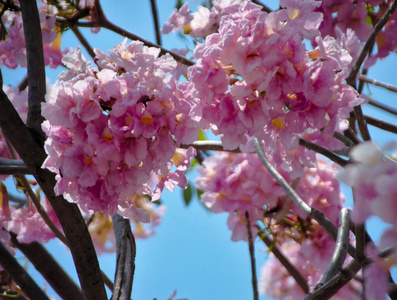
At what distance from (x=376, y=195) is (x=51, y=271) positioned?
3.86 feet

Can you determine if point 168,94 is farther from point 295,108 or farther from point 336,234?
point 336,234

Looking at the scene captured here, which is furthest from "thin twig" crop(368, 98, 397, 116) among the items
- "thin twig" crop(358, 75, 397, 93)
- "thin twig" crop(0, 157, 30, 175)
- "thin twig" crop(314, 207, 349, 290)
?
"thin twig" crop(0, 157, 30, 175)

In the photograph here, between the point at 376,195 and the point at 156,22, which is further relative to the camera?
the point at 156,22

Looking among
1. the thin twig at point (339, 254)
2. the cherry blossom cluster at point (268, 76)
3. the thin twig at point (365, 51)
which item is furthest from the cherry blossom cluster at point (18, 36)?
the thin twig at point (339, 254)

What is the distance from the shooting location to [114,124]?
2.42 ft

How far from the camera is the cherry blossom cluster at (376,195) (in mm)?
439

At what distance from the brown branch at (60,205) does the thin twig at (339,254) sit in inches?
17.9

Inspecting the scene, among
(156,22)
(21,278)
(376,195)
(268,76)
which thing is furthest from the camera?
(156,22)

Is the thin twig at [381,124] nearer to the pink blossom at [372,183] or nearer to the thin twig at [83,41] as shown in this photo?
the pink blossom at [372,183]

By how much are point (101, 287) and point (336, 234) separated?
1.63 feet

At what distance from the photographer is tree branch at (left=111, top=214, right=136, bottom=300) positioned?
0.98m

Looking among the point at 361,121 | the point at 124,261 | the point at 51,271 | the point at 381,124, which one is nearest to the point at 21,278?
the point at 51,271

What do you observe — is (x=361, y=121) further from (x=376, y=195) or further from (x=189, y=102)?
(x=376, y=195)

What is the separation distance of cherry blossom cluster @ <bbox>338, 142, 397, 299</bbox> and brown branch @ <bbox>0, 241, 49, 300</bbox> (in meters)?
0.99
